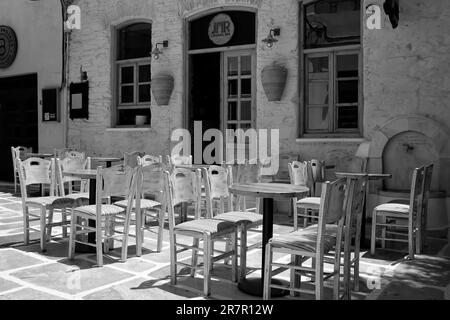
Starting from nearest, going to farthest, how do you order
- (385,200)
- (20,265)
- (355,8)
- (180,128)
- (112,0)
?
(20,265)
(385,200)
(355,8)
(180,128)
(112,0)

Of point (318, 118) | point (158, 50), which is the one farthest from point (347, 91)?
point (158, 50)

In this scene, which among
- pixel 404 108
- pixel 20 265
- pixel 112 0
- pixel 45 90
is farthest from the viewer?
pixel 45 90

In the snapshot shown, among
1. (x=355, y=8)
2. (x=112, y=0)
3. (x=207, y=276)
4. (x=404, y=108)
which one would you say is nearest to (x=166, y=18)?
(x=112, y=0)

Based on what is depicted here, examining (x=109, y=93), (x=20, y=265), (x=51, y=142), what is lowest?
(x=20, y=265)

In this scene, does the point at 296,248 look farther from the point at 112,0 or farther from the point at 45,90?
the point at 45,90

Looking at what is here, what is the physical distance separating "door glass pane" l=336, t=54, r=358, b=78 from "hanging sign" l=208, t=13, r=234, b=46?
196 centimetres

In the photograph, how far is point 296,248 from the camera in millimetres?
3123

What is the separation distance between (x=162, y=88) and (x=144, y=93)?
87 centimetres

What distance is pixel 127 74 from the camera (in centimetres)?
947

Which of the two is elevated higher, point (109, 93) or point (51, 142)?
point (109, 93)

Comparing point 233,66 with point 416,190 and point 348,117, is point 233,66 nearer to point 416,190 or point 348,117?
point 348,117

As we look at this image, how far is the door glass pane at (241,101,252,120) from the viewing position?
26.6 feet

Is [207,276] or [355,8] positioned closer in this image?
[207,276]

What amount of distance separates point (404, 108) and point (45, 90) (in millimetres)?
7480
